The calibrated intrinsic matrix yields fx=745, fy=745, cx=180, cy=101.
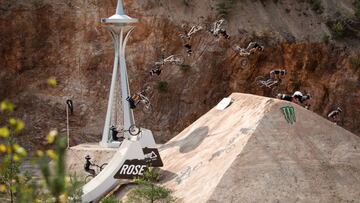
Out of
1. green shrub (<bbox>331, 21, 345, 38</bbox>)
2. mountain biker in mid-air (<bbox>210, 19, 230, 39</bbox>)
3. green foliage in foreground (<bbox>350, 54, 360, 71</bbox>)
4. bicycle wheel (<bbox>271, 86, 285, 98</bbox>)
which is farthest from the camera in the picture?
green shrub (<bbox>331, 21, 345, 38</bbox>)

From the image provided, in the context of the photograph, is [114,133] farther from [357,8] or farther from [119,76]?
[357,8]

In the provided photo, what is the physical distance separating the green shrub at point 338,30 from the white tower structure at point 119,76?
756 inches

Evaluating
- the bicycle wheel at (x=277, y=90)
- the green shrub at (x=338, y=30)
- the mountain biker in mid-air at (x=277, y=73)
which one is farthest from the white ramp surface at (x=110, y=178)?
the green shrub at (x=338, y=30)

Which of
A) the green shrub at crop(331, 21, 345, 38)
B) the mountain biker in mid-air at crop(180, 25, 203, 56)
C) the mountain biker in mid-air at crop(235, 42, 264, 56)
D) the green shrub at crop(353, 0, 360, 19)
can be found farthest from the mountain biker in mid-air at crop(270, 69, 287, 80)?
the green shrub at crop(353, 0, 360, 19)

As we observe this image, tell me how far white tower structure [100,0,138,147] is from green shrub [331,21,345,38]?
19205mm

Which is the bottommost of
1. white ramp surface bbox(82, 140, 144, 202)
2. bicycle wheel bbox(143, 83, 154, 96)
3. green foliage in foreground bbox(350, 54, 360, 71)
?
bicycle wheel bbox(143, 83, 154, 96)

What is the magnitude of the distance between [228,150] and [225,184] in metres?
2.46

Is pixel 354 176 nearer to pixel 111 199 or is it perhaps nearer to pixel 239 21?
pixel 111 199

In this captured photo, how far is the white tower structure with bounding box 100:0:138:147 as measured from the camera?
36409 millimetres

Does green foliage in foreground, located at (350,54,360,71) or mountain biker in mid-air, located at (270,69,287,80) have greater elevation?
mountain biker in mid-air, located at (270,69,287,80)

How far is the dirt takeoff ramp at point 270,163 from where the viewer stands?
25.8 metres

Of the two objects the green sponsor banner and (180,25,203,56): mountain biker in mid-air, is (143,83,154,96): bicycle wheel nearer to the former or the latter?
(180,25,203,56): mountain biker in mid-air

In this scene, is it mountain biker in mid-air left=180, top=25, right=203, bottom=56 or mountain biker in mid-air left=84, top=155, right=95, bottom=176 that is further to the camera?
mountain biker in mid-air left=180, top=25, right=203, bottom=56

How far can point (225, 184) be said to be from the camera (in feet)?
84.9
